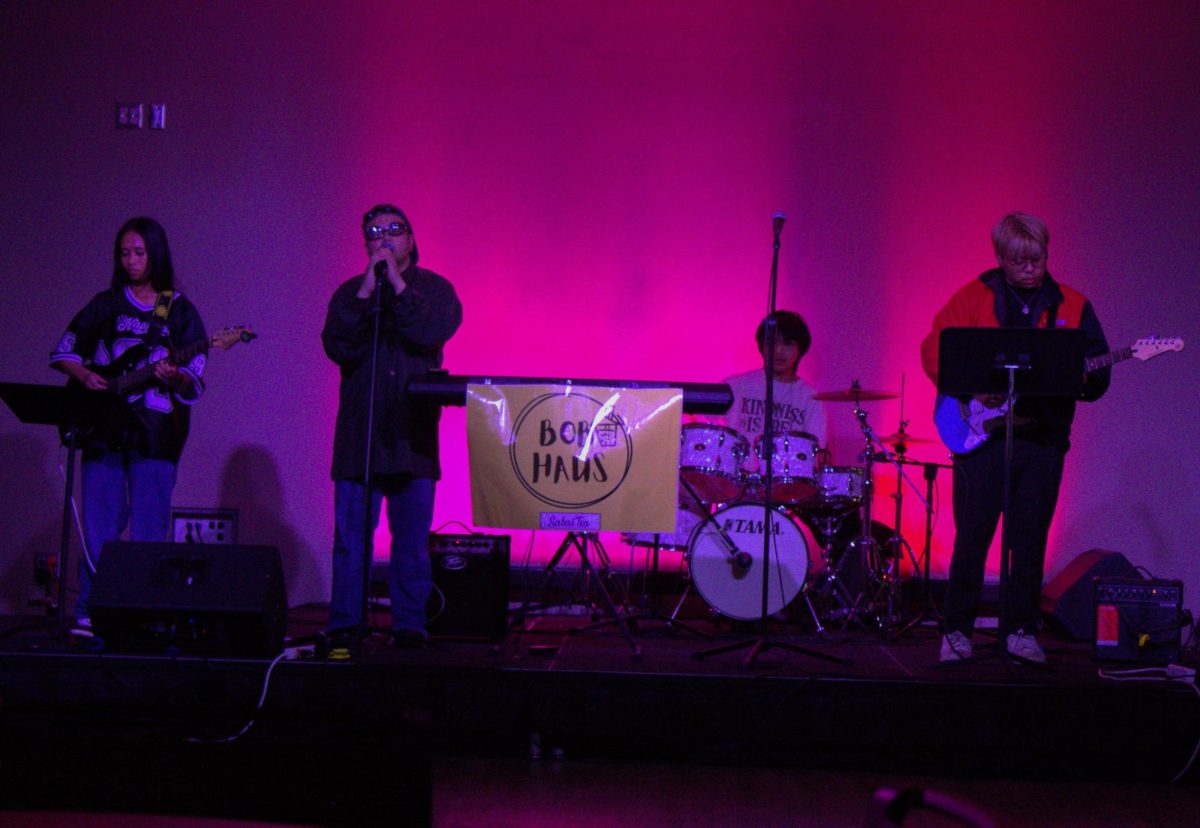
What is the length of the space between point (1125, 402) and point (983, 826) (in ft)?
19.8

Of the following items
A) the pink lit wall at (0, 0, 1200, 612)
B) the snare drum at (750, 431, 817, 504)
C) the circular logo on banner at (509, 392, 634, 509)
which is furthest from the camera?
the pink lit wall at (0, 0, 1200, 612)

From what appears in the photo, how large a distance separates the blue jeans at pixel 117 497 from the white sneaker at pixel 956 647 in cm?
361

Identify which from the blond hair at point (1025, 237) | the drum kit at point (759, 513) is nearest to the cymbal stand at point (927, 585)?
the drum kit at point (759, 513)

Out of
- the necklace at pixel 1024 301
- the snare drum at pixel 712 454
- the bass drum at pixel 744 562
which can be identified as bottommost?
the bass drum at pixel 744 562

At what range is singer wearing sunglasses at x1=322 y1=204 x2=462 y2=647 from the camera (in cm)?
462

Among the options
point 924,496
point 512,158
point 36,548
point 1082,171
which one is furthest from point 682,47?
point 36,548

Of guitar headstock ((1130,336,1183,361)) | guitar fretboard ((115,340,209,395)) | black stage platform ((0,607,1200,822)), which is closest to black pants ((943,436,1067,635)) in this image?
black stage platform ((0,607,1200,822))

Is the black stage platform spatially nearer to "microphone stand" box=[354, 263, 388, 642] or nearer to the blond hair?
"microphone stand" box=[354, 263, 388, 642]

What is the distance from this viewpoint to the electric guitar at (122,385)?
477cm

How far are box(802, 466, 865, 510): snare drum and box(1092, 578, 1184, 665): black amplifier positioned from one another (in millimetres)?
1276

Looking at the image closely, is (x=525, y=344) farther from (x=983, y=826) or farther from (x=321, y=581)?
(x=983, y=826)

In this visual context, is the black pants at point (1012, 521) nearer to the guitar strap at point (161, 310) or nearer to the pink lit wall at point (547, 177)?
the pink lit wall at point (547, 177)

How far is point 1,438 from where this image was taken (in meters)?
6.72

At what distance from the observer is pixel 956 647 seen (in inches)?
182
